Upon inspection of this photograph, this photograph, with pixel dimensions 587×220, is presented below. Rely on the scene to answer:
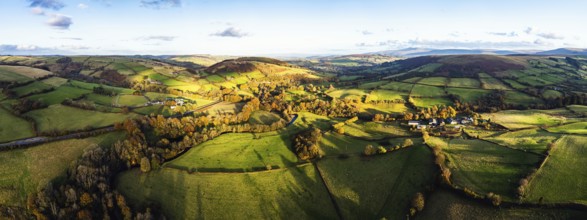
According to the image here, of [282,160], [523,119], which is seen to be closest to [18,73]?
[282,160]

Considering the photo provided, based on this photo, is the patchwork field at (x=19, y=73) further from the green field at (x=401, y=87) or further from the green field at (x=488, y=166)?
the green field at (x=401, y=87)

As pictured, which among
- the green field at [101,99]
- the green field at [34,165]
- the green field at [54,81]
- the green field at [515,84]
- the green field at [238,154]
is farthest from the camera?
the green field at [515,84]

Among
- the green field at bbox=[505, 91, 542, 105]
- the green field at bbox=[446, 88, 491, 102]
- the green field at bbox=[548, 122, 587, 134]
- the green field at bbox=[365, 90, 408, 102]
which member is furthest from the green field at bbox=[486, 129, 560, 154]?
the green field at bbox=[365, 90, 408, 102]

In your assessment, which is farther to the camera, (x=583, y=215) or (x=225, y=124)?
(x=225, y=124)

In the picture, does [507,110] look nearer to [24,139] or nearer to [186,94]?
[186,94]

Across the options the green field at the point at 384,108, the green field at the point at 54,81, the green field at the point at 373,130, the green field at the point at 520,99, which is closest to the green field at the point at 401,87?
the green field at the point at 384,108

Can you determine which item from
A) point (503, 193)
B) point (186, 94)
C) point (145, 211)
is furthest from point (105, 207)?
point (186, 94)
